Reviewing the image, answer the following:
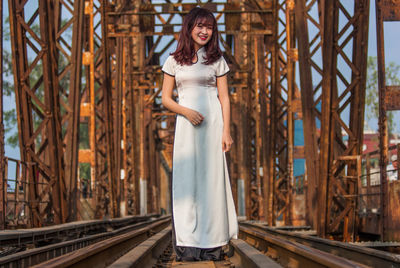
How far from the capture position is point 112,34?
16.2 m

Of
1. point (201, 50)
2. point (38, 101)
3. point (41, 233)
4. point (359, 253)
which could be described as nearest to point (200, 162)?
point (201, 50)

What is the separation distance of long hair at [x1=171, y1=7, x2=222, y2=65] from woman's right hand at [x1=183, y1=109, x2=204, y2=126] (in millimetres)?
380

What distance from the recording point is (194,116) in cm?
455

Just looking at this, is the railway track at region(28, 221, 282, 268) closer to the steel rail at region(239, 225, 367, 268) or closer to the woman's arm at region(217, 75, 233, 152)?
the steel rail at region(239, 225, 367, 268)

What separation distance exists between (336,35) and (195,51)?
4105 millimetres

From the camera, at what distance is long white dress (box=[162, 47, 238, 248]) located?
4.60 m

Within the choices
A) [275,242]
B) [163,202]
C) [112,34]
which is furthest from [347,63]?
[163,202]

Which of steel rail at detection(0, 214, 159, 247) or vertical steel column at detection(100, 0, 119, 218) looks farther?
vertical steel column at detection(100, 0, 119, 218)

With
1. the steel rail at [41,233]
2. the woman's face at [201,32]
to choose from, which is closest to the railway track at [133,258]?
the steel rail at [41,233]

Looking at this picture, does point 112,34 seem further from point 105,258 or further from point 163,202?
point 163,202

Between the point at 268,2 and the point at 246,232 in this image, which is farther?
the point at 268,2

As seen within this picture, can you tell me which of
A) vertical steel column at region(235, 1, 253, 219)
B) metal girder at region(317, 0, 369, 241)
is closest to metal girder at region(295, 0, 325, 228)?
metal girder at region(317, 0, 369, 241)

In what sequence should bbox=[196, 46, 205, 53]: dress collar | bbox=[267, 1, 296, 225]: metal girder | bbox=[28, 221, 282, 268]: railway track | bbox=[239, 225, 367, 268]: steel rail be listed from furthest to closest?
bbox=[267, 1, 296, 225]: metal girder, bbox=[196, 46, 205, 53]: dress collar, bbox=[28, 221, 282, 268]: railway track, bbox=[239, 225, 367, 268]: steel rail

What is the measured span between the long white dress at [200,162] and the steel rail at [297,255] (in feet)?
1.72
